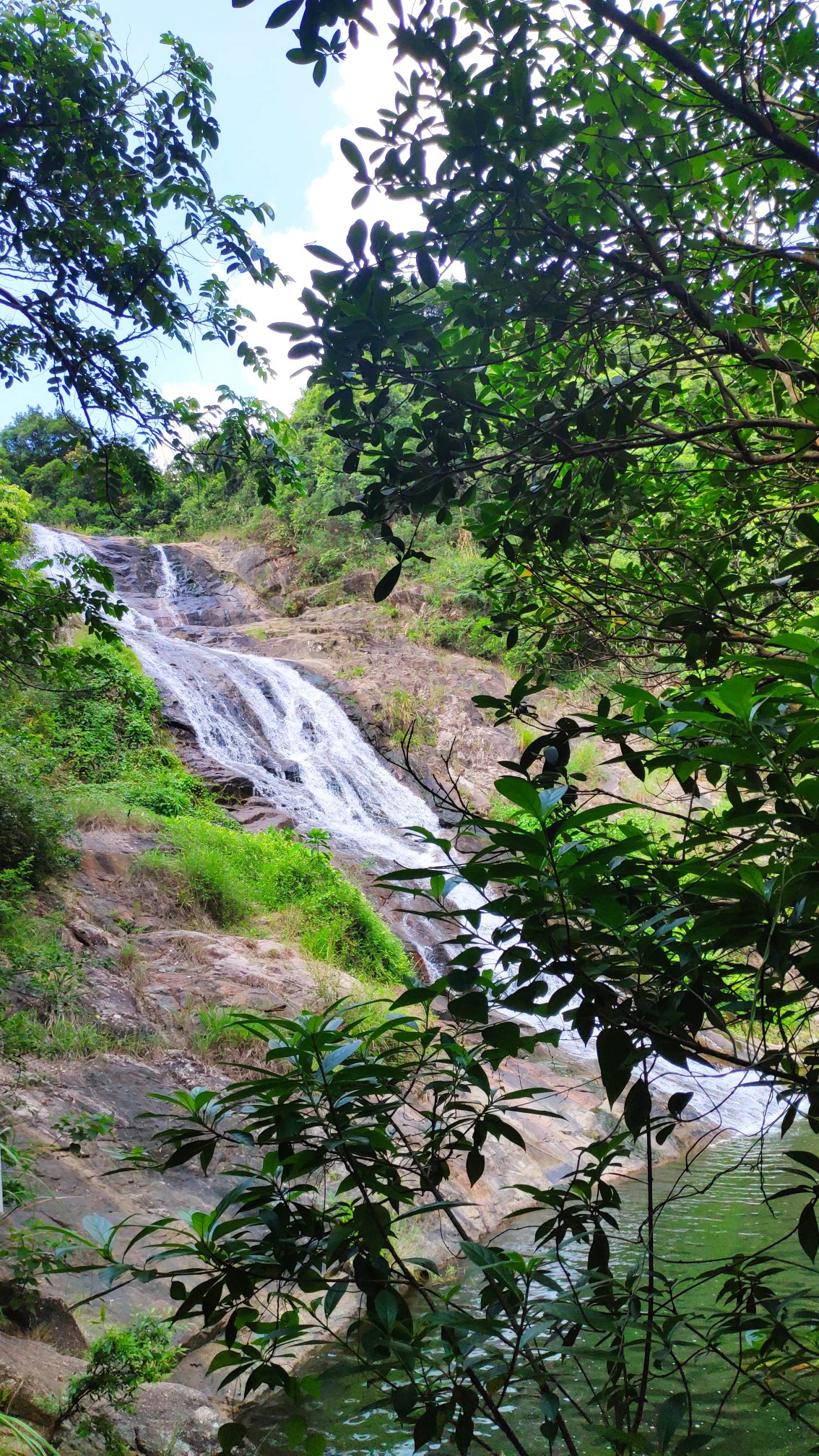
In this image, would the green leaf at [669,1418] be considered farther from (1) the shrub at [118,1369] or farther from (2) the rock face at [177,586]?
(2) the rock face at [177,586]

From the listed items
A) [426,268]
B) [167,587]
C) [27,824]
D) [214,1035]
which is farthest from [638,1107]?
[167,587]

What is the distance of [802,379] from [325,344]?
1117 millimetres

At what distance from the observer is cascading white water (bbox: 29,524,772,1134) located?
41.9 ft

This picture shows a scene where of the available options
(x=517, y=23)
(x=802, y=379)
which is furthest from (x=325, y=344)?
(x=802, y=379)

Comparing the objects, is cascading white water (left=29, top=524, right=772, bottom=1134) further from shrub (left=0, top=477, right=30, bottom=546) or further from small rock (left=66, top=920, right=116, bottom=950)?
small rock (left=66, top=920, right=116, bottom=950)

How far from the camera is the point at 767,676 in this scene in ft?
4.45

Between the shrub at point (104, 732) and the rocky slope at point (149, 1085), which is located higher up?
the shrub at point (104, 732)

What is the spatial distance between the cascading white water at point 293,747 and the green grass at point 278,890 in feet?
5.89

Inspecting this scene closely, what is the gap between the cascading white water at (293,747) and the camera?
1277 cm

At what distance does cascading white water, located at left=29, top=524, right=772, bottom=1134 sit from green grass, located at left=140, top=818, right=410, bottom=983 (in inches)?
70.7

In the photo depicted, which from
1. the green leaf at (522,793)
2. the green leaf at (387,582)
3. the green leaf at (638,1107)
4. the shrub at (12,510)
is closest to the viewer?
the green leaf at (522,793)

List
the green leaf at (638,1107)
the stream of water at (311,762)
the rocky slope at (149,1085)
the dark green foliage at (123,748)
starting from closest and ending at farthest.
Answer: the green leaf at (638,1107)
the rocky slope at (149,1085)
the stream of water at (311,762)
the dark green foliage at (123,748)

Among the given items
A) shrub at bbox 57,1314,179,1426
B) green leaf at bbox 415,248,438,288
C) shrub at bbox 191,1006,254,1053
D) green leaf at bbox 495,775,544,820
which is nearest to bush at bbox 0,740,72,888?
shrub at bbox 191,1006,254,1053

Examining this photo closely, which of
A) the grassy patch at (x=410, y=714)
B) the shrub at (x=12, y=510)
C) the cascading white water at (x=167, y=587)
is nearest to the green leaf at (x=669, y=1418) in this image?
the shrub at (x=12, y=510)
